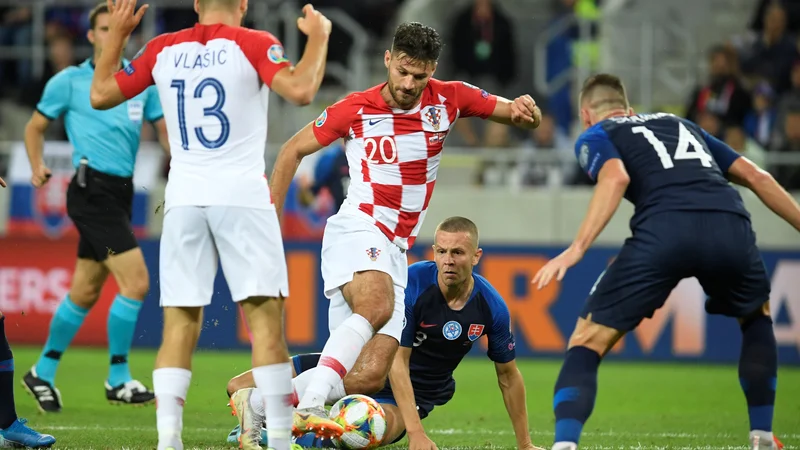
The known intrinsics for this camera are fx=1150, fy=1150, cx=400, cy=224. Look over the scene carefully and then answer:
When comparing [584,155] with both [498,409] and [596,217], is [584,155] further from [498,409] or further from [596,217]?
[498,409]

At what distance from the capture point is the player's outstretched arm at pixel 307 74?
16.7 ft

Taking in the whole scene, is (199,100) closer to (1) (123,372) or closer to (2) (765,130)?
(1) (123,372)

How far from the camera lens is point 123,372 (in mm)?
8797

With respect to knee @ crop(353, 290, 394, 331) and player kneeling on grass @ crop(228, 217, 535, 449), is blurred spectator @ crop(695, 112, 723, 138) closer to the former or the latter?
player kneeling on grass @ crop(228, 217, 535, 449)

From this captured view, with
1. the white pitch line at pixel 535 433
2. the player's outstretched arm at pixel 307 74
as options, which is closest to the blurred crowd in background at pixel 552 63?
the white pitch line at pixel 535 433

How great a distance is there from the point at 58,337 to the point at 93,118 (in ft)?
5.56

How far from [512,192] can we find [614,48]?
11.1ft

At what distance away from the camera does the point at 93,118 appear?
29.0 feet

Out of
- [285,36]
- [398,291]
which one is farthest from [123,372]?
[285,36]

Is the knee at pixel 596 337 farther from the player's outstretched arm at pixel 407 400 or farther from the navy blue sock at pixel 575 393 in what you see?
the player's outstretched arm at pixel 407 400

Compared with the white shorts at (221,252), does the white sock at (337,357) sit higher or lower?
lower

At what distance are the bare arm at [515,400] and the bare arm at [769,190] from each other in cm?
163

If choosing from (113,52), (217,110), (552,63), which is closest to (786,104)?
(552,63)

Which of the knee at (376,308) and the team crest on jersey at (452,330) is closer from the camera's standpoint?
the knee at (376,308)
